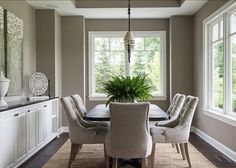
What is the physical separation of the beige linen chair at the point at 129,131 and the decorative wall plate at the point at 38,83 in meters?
2.80

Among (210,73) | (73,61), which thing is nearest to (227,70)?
(210,73)

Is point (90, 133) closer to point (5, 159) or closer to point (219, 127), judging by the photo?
point (5, 159)

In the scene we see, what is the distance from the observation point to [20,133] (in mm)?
3941

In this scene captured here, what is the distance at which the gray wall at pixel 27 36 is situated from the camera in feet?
17.4

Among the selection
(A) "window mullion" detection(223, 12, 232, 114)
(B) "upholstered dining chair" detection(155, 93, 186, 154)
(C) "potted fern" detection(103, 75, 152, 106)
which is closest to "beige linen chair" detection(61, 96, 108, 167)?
(C) "potted fern" detection(103, 75, 152, 106)

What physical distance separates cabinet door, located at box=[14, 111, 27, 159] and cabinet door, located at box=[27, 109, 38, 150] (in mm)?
168

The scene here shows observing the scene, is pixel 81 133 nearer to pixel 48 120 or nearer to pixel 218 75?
pixel 48 120

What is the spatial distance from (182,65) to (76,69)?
103 inches

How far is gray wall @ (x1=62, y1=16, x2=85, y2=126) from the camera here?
267 inches

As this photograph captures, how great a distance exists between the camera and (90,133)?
3787 mm

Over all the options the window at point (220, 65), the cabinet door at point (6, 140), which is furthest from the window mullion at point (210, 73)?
the cabinet door at point (6, 140)

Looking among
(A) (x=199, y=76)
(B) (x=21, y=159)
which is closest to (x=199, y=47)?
(A) (x=199, y=76)

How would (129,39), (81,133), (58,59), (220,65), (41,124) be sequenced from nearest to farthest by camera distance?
(81,133) < (129,39) < (41,124) < (220,65) < (58,59)

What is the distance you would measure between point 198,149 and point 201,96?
1541 millimetres
